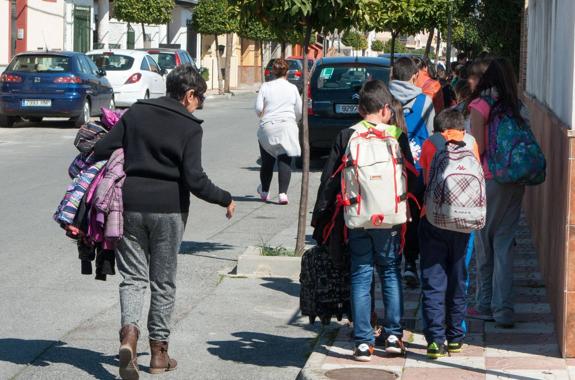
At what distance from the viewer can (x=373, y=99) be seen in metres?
6.84

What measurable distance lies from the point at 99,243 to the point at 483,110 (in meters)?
2.57

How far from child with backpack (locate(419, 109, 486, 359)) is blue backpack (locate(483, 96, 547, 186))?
1.44ft

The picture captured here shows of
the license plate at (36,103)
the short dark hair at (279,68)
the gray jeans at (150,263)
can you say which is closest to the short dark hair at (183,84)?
the gray jeans at (150,263)

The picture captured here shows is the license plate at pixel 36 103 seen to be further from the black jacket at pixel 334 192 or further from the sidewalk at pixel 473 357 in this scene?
the black jacket at pixel 334 192

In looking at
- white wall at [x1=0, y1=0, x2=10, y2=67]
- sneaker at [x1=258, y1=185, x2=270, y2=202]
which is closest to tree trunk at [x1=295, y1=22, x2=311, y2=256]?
sneaker at [x1=258, y1=185, x2=270, y2=202]

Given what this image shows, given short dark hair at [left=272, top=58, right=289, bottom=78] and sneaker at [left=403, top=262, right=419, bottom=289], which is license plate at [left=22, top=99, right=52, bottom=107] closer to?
short dark hair at [left=272, top=58, right=289, bottom=78]

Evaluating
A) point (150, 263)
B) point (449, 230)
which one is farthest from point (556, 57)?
point (150, 263)

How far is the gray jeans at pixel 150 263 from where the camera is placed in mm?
6520

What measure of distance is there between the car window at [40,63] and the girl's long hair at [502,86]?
62.3ft

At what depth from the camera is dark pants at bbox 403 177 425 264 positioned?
7.11 meters

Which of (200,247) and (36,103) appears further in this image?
(36,103)

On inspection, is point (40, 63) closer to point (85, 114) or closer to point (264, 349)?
point (85, 114)

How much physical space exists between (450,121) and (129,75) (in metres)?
24.5

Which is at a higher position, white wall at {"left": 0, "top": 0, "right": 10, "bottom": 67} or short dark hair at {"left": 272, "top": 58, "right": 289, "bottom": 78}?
white wall at {"left": 0, "top": 0, "right": 10, "bottom": 67}
